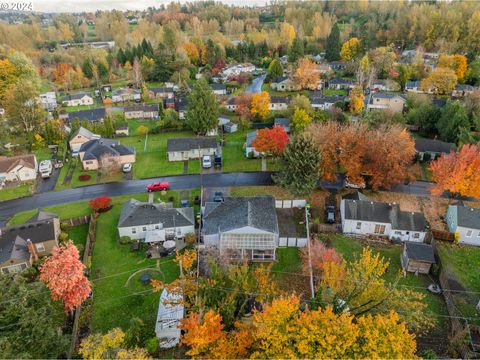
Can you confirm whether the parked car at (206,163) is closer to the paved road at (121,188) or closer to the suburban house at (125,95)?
the paved road at (121,188)

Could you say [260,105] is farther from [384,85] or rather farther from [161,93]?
[384,85]

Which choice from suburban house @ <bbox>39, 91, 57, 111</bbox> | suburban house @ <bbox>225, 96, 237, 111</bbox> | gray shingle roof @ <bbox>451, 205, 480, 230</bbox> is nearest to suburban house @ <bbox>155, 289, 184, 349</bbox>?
gray shingle roof @ <bbox>451, 205, 480, 230</bbox>

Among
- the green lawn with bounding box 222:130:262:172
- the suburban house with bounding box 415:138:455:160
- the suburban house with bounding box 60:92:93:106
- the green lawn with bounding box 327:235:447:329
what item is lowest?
the green lawn with bounding box 327:235:447:329

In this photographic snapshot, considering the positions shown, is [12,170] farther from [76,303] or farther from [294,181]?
[294,181]

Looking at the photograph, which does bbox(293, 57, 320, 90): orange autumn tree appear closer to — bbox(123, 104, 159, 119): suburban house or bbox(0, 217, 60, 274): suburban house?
bbox(123, 104, 159, 119): suburban house

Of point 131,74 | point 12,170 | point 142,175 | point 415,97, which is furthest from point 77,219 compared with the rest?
point 131,74

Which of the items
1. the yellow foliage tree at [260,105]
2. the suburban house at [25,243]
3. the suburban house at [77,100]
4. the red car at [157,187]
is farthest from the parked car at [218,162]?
the suburban house at [77,100]
